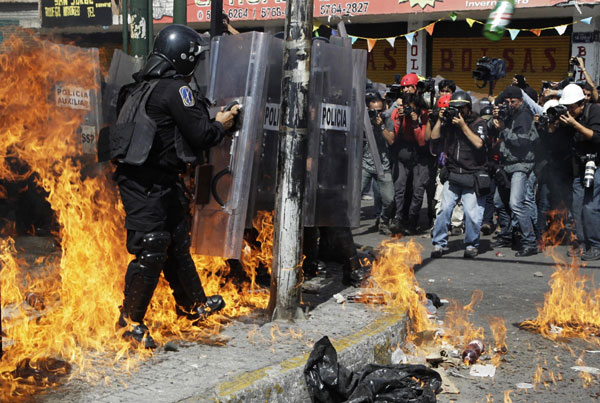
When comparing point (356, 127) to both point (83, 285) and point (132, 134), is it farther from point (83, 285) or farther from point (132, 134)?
point (83, 285)

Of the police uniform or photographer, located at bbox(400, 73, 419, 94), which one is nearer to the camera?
the police uniform

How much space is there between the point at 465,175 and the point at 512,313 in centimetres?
278

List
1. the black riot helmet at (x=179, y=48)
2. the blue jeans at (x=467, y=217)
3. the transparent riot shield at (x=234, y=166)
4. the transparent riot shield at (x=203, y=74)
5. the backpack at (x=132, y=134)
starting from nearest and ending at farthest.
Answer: the backpack at (x=132, y=134)
the black riot helmet at (x=179, y=48)
the transparent riot shield at (x=234, y=166)
the transparent riot shield at (x=203, y=74)
the blue jeans at (x=467, y=217)

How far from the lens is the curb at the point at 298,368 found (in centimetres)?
389

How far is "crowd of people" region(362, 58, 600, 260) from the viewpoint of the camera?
880 cm

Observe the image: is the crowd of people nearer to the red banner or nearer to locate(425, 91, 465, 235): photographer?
locate(425, 91, 465, 235): photographer

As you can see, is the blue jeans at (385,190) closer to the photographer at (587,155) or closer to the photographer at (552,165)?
the photographer at (552,165)

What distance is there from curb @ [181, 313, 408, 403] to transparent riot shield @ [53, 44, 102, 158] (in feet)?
11.6

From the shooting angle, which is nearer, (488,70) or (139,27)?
(139,27)

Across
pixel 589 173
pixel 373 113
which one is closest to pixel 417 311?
pixel 589 173

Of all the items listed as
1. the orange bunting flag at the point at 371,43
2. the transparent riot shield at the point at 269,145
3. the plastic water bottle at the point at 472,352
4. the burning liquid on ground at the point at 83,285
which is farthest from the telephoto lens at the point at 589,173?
the orange bunting flag at the point at 371,43

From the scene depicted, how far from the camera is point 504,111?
30.6 feet

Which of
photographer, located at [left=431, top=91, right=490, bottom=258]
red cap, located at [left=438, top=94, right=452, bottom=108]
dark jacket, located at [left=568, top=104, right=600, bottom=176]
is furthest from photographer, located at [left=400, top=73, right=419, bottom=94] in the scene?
dark jacket, located at [left=568, top=104, right=600, bottom=176]

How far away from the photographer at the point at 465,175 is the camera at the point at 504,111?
1.30ft
